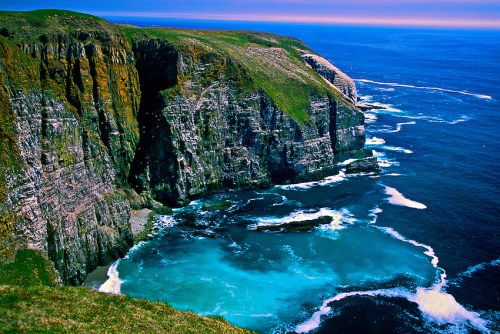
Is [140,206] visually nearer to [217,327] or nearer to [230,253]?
[230,253]

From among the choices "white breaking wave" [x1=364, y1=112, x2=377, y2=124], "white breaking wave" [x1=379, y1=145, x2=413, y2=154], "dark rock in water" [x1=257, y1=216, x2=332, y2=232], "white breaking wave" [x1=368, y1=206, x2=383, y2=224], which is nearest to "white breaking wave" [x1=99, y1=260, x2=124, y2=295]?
"dark rock in water" [x1=257, y1=216, x2=332, y2=232]

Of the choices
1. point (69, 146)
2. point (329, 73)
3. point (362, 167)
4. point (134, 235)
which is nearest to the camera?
point (69, 146)

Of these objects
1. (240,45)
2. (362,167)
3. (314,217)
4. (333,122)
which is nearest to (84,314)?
(314,217)

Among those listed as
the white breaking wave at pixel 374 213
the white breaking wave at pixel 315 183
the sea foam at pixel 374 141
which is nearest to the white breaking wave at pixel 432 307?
the white breaking wave at pixel 374 213

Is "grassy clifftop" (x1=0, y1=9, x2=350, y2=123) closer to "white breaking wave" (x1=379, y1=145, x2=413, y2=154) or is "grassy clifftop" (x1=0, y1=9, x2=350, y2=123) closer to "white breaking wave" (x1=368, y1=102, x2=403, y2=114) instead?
"white breaking wave" (x1=379, y1=145, x2=413, y2=154)

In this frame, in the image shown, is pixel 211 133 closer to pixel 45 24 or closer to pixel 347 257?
pixel 45 24

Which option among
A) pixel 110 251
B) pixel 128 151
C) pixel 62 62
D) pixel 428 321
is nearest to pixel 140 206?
pixel 128 151
